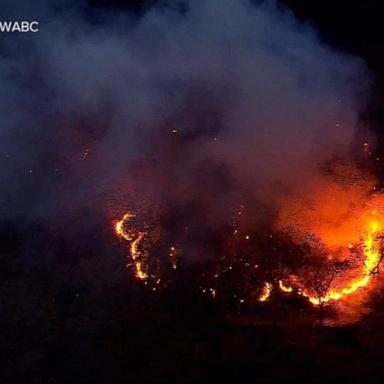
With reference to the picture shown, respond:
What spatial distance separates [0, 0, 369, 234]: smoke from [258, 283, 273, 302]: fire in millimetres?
1429

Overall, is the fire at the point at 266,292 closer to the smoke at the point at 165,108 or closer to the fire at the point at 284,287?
the fire at the point at 284,287

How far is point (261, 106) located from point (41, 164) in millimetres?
3942

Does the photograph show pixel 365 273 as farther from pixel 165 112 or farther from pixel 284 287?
pixel 165 112

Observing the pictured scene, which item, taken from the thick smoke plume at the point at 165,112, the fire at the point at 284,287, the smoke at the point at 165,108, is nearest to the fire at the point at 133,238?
the thick smoke plume at the point at 165,112

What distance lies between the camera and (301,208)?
7.74m

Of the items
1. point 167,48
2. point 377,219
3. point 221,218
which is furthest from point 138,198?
point 377,219

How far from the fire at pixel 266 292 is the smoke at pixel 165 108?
1429 millimetres

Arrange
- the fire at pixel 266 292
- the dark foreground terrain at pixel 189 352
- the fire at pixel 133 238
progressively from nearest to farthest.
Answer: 1. the dark foreground terrain at pixel 189 352
2. the fire at pixel 266 292
3. the fire at pixel 133 238

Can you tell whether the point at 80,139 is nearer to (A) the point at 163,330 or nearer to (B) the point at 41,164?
(B) the point at 41,164

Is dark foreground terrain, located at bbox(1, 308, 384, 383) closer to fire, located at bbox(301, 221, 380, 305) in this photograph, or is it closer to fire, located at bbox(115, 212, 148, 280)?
fire, located at bbox(301, 221, 380, 305)

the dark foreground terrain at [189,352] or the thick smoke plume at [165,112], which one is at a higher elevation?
the thick smoke plume at [165,112]

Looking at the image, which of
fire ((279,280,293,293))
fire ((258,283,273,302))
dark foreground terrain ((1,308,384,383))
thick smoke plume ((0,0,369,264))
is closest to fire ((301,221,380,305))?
fire ((279,280,293,293))

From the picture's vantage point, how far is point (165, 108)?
900cm

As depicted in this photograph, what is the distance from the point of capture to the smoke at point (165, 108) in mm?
7582
